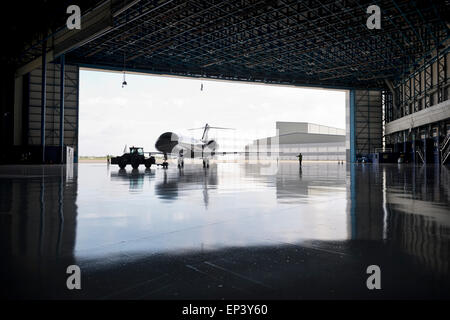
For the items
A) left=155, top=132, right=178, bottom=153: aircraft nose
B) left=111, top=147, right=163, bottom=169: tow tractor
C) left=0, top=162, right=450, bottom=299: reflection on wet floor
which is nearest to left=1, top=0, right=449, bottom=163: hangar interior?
left=111, top=147, right=163, bottom=169: tow tractor

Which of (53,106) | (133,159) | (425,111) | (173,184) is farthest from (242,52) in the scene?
(173,184)

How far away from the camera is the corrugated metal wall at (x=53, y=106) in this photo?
132 feet

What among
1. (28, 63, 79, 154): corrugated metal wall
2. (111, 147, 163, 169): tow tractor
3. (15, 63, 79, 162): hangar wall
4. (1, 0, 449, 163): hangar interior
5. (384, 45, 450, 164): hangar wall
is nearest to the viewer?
(111, 147, 163, 169): tow tractor

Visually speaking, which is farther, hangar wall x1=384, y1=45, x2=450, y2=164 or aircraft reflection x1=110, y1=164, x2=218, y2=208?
hangar wall x1=384, y1=45, x2=450, y2=164

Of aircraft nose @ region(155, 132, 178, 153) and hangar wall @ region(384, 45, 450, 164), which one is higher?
hangar wall @ region(384, 45, 450, 164)

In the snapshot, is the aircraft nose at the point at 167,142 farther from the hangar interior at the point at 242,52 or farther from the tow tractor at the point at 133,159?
the hangar interior at the point at 242,52

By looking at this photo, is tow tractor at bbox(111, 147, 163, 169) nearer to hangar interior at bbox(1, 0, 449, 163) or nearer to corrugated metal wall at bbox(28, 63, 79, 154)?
hangar interior at bbox(1, 0, 449, 163)

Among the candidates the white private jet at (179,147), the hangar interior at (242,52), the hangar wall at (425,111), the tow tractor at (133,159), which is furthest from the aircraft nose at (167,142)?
the hangar wall at (425,111)

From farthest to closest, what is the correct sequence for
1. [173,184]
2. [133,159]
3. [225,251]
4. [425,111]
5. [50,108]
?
1. [50,108]
2. [425,111]
3. [133,159]
4. [173,184]
5. [225,251]

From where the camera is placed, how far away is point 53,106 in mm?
41219

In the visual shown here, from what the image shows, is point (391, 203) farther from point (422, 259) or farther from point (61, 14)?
point (61, 14)

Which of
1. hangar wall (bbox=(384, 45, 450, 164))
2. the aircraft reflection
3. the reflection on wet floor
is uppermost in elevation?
hangar wall (bbox=(384, 45, 450, 164))

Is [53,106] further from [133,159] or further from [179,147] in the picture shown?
[179,147]

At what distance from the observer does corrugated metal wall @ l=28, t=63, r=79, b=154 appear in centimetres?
4038
